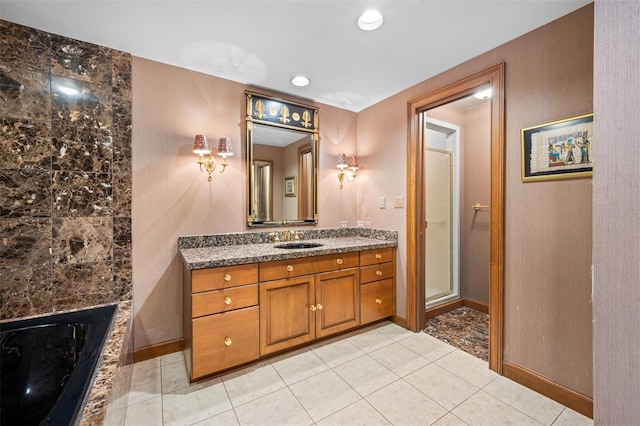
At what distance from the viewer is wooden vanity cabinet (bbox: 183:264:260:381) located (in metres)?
1.73

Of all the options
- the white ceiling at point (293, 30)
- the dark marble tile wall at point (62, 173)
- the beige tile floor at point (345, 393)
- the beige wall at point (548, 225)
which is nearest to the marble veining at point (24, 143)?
the dark marble tile wall at point (62, 173)

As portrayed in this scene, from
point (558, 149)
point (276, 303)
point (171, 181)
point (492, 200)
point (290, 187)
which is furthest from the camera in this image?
point (290, 187)

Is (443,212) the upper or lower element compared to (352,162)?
lower

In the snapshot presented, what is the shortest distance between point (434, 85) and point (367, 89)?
2.00 feet

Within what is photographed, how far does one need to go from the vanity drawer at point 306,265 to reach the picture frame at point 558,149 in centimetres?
144

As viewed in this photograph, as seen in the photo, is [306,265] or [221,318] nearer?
[221,318]

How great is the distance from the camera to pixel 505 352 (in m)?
1.87

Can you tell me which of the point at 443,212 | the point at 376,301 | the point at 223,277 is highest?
the point at 443,212

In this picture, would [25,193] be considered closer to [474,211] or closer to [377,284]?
[377,284]

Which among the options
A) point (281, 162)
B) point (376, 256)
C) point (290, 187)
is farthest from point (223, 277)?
point (376, 256)

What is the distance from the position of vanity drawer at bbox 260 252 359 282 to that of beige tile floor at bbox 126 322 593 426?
67 centimetres

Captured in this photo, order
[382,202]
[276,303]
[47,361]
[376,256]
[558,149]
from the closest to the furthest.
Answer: [47,361] → [558,149] → [276,303] → [376,256] → [382,202]

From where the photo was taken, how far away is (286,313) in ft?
6.79

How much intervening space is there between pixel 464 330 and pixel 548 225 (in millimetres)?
1411
